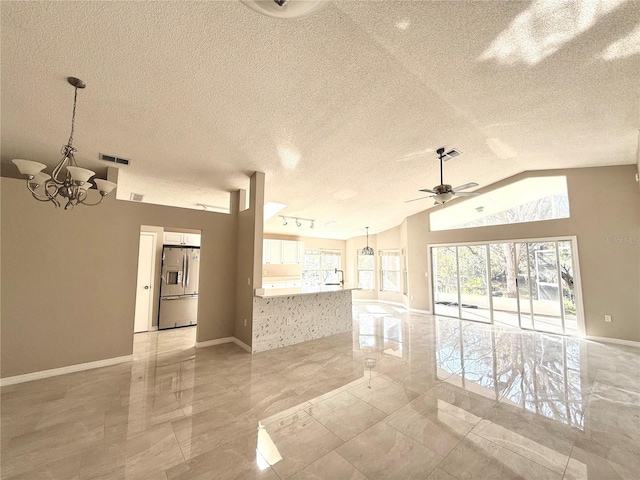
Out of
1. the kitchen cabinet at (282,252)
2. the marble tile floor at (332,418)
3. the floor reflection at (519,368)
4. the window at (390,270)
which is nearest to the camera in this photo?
the marble tile floor at (332,418)

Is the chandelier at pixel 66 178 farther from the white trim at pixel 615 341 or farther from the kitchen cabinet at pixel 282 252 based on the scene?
the white trim at pixel 615 341

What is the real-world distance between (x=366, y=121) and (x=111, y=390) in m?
4.37

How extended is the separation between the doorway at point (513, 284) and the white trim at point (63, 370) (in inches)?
284

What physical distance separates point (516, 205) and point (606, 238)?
1.67 metres

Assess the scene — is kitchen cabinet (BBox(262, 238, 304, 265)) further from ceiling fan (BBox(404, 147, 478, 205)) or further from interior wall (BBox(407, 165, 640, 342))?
interior wall (BBox(407, 165, 640, 342))

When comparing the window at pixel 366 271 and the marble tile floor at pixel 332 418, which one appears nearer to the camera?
the marble tile floor at pixel 332 418

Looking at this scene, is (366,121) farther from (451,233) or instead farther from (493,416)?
(451,233)

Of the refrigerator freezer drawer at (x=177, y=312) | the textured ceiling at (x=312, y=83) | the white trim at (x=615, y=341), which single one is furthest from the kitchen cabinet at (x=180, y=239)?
the white trim at (x=615, y=341)

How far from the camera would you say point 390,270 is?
31.1 ft

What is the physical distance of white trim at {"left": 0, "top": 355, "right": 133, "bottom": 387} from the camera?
9.87ft

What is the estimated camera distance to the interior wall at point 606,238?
4.59 meters

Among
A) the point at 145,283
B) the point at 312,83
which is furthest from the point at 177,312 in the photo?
the point at 312,83

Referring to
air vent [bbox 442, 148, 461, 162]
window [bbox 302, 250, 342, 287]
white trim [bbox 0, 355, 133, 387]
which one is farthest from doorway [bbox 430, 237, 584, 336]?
white trim [bbox 0, 355, 133, 387]

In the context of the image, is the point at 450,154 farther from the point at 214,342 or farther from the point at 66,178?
the point at 214,342
